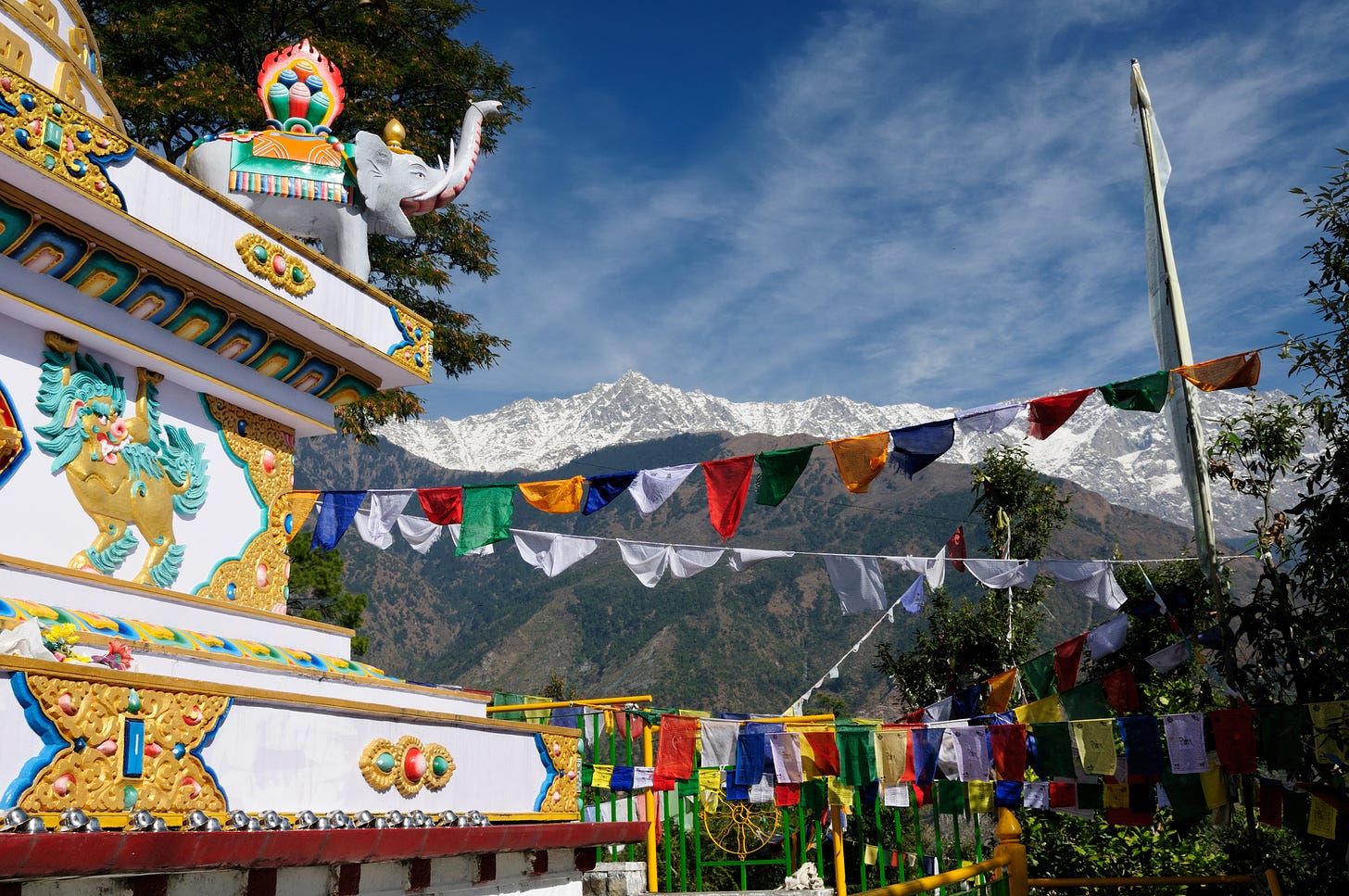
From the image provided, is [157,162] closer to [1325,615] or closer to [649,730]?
[649,730]

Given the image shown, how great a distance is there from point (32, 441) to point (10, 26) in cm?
377

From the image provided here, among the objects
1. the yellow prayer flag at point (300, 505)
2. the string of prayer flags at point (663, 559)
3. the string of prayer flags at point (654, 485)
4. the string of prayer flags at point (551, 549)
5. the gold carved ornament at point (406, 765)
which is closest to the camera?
the gold carved ornament at point (406, 765)

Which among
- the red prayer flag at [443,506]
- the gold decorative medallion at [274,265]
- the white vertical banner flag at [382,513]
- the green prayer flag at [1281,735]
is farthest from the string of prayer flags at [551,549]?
the green prayer flag at [1281,735]

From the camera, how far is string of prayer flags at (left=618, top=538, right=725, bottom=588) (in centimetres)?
1248

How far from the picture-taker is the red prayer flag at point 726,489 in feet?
37.2

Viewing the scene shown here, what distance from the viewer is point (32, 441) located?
6.80 m

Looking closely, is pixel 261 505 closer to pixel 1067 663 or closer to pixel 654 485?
pixel 654 485

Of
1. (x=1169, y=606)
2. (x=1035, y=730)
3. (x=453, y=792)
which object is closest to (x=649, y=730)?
(x=1035, y=730)

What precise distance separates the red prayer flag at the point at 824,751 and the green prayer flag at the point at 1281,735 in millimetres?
3778

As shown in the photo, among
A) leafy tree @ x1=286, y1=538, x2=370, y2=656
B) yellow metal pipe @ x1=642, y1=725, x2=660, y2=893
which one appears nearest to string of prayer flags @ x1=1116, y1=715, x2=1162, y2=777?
yellow metal pipe @ x1=642, y1=725, x2=660, y2=893

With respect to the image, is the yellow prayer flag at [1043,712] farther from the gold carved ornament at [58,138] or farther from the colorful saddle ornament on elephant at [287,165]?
the gold carved ornament at [58,138]

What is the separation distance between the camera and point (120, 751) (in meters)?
4.82

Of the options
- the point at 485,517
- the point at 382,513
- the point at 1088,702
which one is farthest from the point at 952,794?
the point at 382,513

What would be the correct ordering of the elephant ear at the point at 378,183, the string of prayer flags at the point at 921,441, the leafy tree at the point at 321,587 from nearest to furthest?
the elephant ear at the point at 378,183, the string of prayer flags at the point at 921,441, the leafy tree at the point at 321,587
